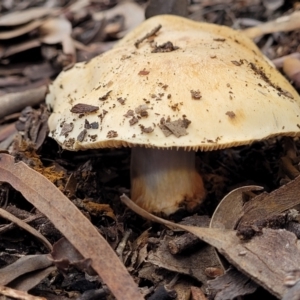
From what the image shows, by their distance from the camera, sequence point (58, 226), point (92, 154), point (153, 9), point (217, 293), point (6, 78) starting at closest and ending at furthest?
point (217, 293) < point (58, 226) < point (92, 154) < point (153, 9) < point (6, 78)

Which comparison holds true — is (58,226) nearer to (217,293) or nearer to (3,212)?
(3,212)

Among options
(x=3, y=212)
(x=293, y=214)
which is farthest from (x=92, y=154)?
(x=293, y=214)

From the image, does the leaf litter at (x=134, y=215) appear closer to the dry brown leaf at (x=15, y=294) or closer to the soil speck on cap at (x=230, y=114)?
the dry brown leaf at (x=15, y=294)

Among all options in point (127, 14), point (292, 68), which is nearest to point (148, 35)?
point (292, 68)

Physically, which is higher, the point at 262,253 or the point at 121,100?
the point at 121,100

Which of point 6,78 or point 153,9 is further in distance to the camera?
point 6,78

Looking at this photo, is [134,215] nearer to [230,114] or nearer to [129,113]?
[129,113]
